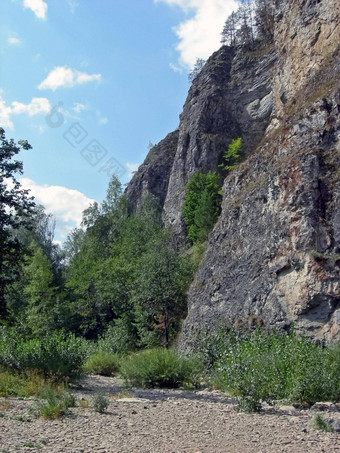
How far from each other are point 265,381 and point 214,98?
45314 mm

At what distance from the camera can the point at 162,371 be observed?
1525cm

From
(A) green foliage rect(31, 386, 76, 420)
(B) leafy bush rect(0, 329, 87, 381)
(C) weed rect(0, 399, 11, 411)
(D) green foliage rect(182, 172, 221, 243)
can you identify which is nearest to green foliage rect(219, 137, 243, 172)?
(D) green foliage rect(182, 172, 221, 243)

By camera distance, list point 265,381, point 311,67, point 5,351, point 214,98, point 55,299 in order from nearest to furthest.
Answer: point 265,381
point 5,351
point 311,67
point 55,299
point 214,98

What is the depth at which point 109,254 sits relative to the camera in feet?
178

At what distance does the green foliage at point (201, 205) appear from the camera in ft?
135

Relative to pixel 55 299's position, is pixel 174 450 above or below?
below

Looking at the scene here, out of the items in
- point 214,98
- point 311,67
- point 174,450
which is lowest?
point 174,450

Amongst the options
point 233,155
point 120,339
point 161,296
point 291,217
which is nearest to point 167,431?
point 291,217

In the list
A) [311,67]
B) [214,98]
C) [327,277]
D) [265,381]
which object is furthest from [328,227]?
[214,98]

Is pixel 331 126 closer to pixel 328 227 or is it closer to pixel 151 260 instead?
pixel 328 227

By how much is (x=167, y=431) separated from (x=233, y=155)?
137 feet

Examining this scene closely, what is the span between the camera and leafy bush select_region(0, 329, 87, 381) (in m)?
14.0

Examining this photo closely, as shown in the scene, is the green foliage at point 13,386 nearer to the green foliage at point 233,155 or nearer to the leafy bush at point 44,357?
the leafy bush at point 44,357

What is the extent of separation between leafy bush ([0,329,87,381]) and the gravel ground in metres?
4.10
